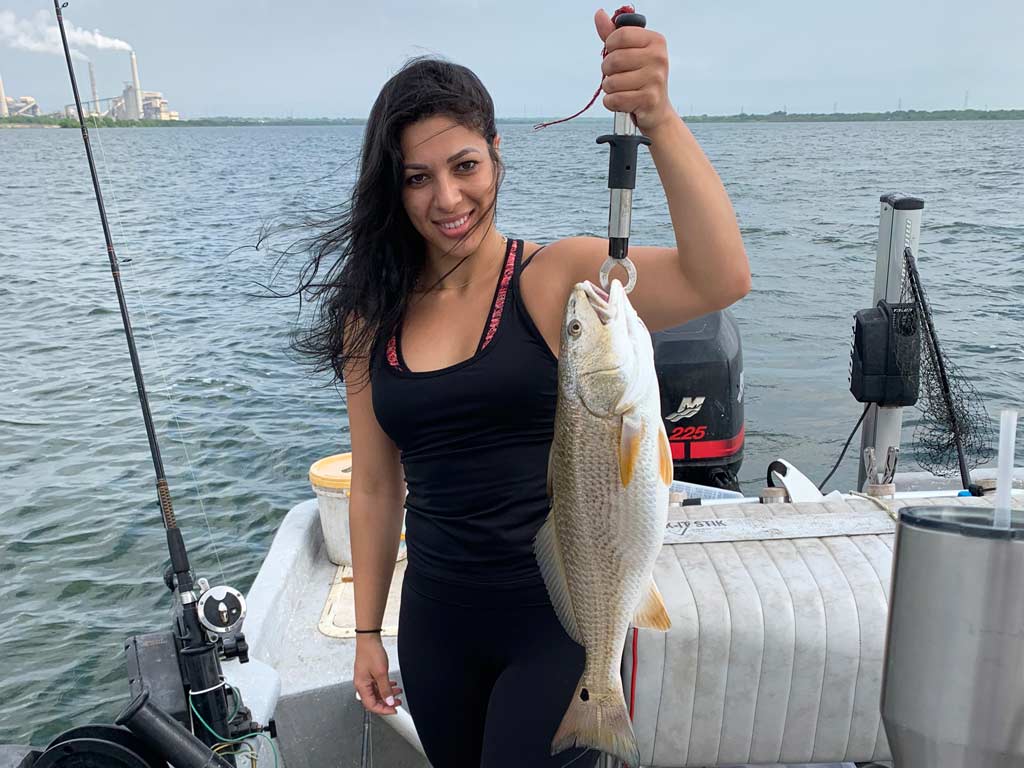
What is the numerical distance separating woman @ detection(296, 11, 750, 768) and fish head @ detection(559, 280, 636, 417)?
9.6 inches

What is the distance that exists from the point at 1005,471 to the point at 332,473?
3470mm

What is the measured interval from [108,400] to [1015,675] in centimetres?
1134

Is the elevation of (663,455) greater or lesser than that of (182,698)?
greater

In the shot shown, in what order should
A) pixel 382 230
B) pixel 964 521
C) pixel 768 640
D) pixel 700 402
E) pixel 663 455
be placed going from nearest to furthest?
1. pixel 964 521
2. pixel 663 455
3. pixel 382 230
4. pixel 768 640
5. pixel 700 402

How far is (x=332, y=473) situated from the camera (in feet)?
14.2

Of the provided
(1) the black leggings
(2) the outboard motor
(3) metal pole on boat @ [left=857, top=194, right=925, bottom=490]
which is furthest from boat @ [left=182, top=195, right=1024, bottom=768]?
(2) the outboard motor

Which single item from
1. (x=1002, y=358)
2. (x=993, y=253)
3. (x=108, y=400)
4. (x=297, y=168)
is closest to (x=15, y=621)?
(x=108, y=400)

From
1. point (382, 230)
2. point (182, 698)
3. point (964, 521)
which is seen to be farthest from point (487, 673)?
point (964, 521)

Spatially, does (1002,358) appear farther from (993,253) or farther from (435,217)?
(435,217)

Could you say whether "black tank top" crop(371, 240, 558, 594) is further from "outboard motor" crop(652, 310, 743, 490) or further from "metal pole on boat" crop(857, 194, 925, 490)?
"outboard motor" crop(652, 310, 743, 490)

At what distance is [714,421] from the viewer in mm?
5148

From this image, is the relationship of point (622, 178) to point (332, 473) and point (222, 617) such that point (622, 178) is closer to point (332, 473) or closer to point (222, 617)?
point (222, 617)

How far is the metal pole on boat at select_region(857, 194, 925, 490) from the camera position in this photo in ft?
14.6

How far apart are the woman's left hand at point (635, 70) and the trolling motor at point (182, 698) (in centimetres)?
161
